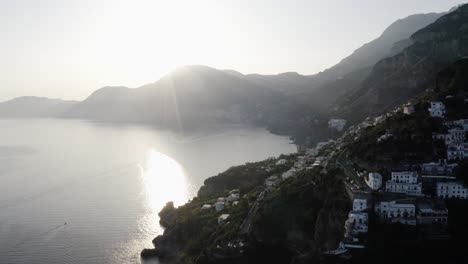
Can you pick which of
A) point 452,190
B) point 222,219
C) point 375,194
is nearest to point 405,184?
point 375,194

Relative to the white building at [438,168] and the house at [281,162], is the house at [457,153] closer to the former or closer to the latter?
the white building at [438,168]

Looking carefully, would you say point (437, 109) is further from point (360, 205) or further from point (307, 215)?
point (307, 215)

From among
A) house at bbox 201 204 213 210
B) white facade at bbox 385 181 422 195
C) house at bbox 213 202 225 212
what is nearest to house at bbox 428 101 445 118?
white facade at bbox 385 181 422 195

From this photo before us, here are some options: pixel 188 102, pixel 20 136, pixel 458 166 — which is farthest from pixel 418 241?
pixel 188 102

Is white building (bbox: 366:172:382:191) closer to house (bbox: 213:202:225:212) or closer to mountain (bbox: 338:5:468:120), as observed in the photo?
house (bbox: 213:202:225:212)

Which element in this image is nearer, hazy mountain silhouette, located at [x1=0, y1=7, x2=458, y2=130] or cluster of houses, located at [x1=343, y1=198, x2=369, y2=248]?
cluster of houses, located at [x1=343, y1=198, x2=369, y2=248]

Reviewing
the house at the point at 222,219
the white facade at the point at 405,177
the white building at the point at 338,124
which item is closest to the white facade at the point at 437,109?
the white facade at the point at 405,177

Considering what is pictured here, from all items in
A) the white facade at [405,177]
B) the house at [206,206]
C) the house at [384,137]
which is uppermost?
the house at [384,137]
